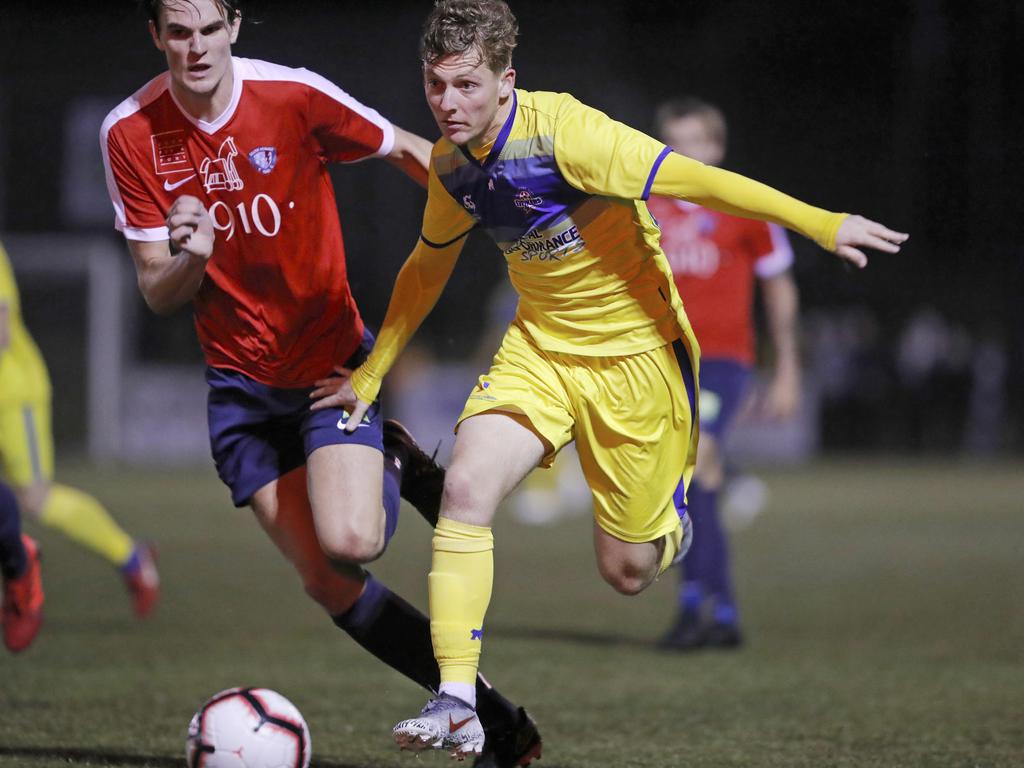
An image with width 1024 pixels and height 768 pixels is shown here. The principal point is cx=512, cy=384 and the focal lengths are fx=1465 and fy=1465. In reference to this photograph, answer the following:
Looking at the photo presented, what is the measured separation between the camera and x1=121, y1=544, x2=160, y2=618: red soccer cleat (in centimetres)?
706

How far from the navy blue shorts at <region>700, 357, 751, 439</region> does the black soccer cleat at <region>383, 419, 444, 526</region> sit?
233 centimetres

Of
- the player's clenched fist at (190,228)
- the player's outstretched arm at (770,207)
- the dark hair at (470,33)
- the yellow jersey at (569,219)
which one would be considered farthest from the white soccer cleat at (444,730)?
the dark hair at (470,33)

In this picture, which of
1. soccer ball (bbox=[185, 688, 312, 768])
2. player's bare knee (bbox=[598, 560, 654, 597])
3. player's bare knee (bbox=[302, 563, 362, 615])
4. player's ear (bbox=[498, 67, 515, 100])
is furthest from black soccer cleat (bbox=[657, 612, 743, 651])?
player's ear (bbox=[498, 67, 515, 100])

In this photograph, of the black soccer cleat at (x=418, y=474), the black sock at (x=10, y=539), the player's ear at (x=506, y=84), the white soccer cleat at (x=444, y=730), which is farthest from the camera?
the black sock at (x=10, y=539)

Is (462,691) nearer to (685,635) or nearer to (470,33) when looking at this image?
(470,33)

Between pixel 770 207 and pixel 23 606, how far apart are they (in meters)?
3.11

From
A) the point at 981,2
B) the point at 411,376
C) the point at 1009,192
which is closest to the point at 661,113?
the point at 981,2

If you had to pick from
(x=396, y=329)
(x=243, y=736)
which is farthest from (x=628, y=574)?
(x=243, y=736)

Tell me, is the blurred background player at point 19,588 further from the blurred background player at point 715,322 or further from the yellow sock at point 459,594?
the blurred background player at point 715,322

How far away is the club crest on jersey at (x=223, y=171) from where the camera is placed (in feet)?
13.5

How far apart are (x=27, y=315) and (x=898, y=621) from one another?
1536cm

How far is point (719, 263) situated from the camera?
22.0 feet

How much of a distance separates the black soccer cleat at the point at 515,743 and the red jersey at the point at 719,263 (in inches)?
116

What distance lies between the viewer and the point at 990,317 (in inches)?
912
